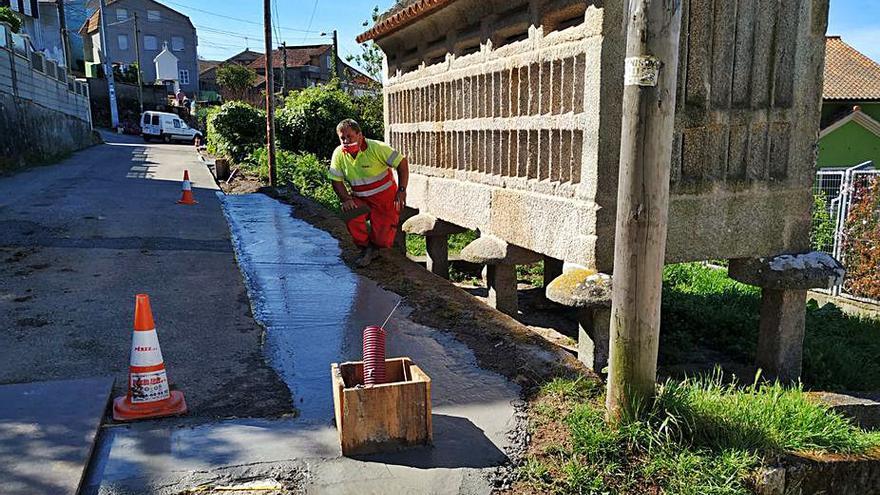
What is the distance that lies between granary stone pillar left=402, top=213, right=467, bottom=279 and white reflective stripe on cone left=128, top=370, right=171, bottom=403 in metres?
4.62

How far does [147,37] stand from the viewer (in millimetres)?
61906

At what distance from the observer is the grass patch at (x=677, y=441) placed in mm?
3135

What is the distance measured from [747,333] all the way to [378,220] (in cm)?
423

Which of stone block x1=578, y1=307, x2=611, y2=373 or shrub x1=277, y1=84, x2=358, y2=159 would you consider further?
shrub x1=277, y1=84, x2=358, y2=159

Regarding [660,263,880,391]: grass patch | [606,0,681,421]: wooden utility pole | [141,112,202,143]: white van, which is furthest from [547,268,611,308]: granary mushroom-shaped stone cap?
[141,112,202,143]: white van

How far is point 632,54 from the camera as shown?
10.4ft

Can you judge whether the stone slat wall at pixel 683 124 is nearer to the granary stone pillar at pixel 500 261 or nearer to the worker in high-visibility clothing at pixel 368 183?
the granary stone pillar at pixel 500 261

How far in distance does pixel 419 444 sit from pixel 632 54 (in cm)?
216

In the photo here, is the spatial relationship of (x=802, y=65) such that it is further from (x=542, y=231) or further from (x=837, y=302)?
(x=837, y=302)

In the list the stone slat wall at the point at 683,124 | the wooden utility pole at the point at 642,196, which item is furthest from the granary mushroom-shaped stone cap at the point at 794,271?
the wooden utility pole at the point at 642,196

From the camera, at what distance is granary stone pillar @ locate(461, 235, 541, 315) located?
20.3 ft

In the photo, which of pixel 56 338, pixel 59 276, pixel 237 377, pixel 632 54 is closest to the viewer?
pixel 632 54

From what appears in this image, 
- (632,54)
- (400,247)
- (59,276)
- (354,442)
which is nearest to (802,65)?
(632,54)

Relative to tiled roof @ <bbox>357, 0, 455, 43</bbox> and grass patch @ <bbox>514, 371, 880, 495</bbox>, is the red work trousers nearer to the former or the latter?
tiled roof @ <bbox>357, 0, 455, 43</bbox>
